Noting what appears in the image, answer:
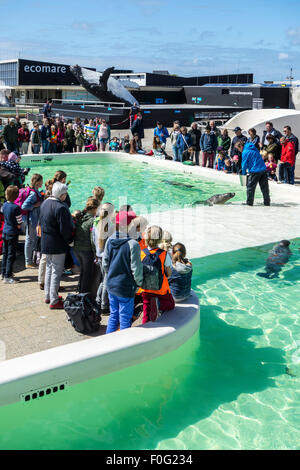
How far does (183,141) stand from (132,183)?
309 cm

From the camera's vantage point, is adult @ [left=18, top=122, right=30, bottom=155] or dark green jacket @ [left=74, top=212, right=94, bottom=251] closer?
dark green jacket @ [left=74, top=212, right=94, bottom=251]

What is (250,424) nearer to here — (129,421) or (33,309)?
(129,421)

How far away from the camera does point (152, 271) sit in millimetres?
5312

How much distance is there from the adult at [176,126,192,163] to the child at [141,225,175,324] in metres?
12.7

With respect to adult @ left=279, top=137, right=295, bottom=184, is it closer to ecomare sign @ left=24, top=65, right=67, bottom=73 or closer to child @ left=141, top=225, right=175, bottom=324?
child @ left=141, top=225, right=175, bottom=324

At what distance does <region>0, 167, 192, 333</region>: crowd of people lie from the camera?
202 inches

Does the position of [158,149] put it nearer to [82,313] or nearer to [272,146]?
[272,146]

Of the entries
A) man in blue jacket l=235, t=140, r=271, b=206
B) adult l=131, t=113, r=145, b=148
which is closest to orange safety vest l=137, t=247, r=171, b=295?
man in blue jacket l=235, t=140, r=271, b=206

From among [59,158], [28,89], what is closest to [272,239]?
[59,158]

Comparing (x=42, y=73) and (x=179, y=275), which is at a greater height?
(x=42, y=73)

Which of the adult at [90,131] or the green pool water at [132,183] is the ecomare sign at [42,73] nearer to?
the adult at [90,131]

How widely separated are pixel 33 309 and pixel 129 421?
2071 mm

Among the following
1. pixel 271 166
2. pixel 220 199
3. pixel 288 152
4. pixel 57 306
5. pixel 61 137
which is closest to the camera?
pixel 57 306

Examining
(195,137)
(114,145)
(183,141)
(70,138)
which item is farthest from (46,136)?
(195,137)
